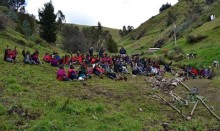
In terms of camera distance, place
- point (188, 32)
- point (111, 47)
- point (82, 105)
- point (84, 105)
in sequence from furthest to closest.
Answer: point (188, 32), point (111, 47), point (84, 105), point (82, 105)

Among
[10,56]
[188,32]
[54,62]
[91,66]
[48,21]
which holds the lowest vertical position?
[91,66]

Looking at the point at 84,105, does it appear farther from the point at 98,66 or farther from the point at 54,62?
the point at 54,62

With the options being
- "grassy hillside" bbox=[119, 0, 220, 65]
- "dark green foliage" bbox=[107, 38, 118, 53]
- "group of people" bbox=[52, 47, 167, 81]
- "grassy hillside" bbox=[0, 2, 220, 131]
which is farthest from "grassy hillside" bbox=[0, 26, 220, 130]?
"dark green foliage" bbox=[107, 38, 118, 53]

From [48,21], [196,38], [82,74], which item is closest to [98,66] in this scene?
[82,74]

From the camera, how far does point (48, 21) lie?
2501 inches

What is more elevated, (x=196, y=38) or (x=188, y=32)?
(x=188, y=32)

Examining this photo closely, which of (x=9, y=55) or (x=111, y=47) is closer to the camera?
(x=9, y=55)

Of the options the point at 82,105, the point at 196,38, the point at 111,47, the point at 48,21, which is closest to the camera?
the point at 82,105

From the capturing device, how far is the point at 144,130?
57.8 ft

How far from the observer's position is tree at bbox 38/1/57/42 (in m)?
63.5

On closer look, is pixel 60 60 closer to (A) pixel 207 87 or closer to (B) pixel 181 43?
(A) pixel 207 87

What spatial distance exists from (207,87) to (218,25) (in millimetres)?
50201

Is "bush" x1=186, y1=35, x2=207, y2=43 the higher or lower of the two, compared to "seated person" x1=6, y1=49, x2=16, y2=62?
higher

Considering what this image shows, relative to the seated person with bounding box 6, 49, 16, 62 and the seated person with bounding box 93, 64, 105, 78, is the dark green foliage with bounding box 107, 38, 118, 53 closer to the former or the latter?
the seated person with bounding box 93, 64, 105, 78
